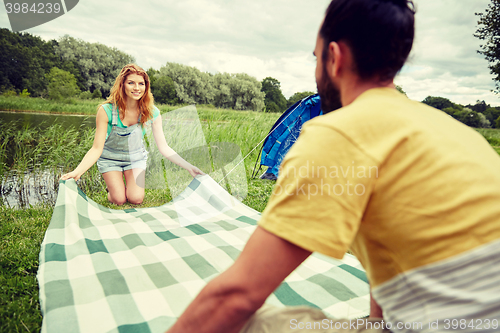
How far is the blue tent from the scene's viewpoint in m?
4.55

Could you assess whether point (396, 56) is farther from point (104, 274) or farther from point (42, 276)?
point (42, 276)

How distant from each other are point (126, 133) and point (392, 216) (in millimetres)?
3316

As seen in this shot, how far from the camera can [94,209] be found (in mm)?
2617

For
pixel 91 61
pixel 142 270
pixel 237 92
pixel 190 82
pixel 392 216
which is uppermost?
pixel 91 61

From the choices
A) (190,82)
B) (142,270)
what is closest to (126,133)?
(142,270)

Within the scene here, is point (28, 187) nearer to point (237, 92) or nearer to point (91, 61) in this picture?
point (237, 92)

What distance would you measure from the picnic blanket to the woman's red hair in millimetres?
1060

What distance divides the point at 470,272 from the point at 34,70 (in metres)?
25.2

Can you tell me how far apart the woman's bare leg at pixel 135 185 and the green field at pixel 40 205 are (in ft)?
0.41

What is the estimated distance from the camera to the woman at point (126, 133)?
3.17 m

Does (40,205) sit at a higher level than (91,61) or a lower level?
lower

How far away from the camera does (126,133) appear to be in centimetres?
340

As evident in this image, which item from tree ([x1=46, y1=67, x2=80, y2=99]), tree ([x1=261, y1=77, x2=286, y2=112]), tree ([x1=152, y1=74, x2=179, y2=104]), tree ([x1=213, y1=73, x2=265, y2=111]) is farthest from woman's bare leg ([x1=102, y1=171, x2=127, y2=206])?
tree ([x1=261, y1=77, x2=286, y2=112])

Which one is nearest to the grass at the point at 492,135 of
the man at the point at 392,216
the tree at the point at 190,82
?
the man at the point at 392,216
